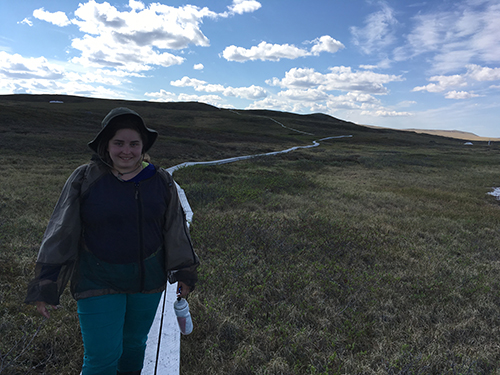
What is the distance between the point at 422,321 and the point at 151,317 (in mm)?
3671

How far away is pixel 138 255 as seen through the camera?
7.42 feet

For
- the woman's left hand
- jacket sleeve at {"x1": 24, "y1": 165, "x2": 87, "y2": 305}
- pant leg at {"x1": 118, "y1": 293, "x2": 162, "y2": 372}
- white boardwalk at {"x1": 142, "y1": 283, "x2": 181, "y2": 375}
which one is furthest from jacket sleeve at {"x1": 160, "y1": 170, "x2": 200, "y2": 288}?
white boardwalk at {"x1": 142, "y1": 283, "x2": 181, "y2": 375}

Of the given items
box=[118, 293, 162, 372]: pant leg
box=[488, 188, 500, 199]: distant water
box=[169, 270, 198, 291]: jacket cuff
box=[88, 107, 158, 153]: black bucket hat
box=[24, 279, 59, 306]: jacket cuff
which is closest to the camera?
box=[24, 279, 59, 306]: jacket cuff

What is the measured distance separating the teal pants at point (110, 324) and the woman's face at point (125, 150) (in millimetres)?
962

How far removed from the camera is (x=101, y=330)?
2.12 meters

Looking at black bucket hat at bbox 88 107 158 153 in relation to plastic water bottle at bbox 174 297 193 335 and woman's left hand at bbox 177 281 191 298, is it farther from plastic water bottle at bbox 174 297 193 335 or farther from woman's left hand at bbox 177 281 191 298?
plastic water bottle at bbox 174 297 193 335

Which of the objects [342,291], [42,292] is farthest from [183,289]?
[342,291]

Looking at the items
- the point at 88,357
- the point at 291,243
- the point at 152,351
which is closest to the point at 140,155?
the point at 88,357

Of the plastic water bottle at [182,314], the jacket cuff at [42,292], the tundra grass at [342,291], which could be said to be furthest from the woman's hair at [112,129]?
the tundra grass at [342,291]

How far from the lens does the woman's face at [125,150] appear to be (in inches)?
87.0

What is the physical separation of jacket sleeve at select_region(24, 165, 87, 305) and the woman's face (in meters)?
0.27

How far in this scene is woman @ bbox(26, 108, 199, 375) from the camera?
209 cm

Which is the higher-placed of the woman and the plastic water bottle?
the woman

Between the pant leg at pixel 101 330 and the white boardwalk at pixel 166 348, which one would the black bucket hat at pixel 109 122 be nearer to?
the pant leg at pixel 101 330
